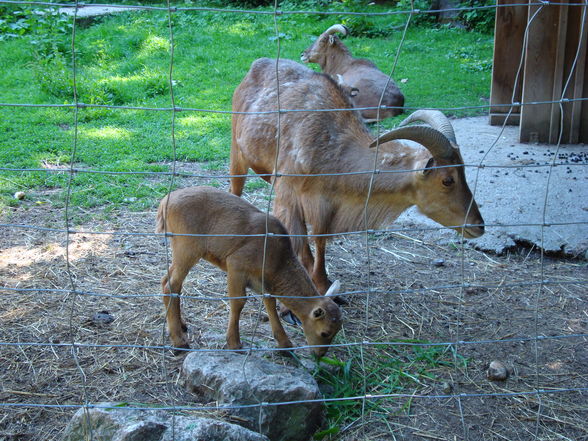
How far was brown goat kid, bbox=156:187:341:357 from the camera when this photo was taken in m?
4.19

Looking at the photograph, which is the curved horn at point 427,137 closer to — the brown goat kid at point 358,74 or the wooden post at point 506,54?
the wooden post at point 506,54

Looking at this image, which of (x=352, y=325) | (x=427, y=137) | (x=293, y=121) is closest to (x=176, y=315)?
(x=352, y=325)

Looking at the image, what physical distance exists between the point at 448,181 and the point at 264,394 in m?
2.03

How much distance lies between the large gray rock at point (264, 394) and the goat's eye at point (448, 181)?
5.68 feet

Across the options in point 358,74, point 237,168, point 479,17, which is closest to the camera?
point 237,168

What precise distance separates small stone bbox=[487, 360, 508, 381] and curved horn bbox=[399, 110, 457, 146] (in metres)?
1.48

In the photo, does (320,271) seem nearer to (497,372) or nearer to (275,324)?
(275,324)

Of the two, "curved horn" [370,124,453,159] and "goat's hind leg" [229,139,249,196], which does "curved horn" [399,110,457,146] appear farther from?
"goat's hind leg" [229,139,249,196]

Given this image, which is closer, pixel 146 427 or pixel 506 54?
pixel 146 427

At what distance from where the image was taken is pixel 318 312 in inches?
165

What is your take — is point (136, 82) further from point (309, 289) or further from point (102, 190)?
point (309, 289)

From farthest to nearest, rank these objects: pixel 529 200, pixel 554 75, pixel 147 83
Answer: pixel 147 83
pixel 554 75
pixel 529 200

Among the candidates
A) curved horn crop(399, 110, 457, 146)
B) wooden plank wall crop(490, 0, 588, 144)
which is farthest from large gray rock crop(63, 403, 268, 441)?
wooden plank wall crop(490, 0, 588, 144)

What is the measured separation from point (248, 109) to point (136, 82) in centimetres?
505
